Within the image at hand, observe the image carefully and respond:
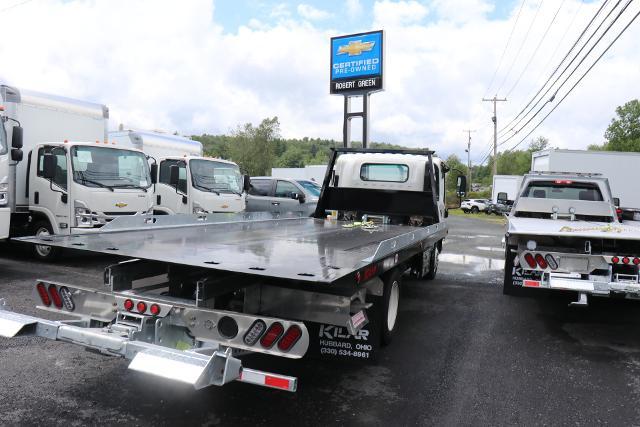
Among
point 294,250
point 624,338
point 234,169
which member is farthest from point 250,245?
point 234,169

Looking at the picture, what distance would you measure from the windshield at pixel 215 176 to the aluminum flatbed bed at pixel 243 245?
5812 mm

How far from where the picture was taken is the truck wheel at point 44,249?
31.8 feet

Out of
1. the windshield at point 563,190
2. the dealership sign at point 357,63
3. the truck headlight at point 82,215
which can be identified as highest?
the dealership sign at point 357,63

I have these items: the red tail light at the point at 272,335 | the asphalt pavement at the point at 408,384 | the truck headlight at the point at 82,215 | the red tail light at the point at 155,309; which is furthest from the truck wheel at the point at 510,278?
the truck headlight at the point at 82,215

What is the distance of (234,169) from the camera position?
1355 cm

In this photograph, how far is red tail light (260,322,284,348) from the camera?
10.8 ft

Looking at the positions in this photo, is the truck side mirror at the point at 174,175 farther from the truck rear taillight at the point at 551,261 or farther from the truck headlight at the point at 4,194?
the truck rear taillight at the point at 551,261

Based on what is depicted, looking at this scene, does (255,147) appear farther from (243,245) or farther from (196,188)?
(243,245)

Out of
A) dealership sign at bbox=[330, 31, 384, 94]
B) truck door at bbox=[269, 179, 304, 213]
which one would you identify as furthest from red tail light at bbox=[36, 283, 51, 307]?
dealership sign at bbox=[330, 31, 384, 94]

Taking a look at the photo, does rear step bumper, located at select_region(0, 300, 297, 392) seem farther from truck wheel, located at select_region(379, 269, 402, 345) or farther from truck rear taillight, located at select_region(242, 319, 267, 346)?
truck wheel, located at select_region(379, 269, 402, 345)

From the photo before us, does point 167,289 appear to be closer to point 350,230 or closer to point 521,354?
point 350,230

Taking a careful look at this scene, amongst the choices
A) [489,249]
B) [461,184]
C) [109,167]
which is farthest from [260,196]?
[461,184]

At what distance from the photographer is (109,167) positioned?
998 centimetres

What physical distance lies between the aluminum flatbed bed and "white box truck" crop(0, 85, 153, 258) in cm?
384
